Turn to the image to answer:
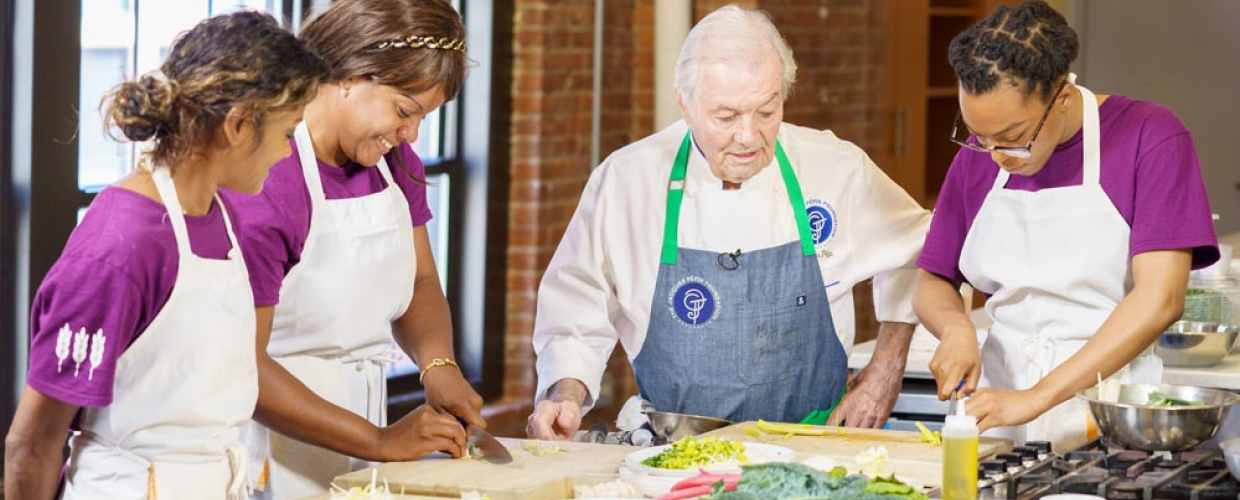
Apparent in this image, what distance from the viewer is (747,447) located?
2463 millimetres

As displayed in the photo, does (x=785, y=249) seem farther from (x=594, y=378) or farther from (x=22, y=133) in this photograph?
(x=22, y=133)

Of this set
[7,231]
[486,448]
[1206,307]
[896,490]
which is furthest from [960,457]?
[7,231]

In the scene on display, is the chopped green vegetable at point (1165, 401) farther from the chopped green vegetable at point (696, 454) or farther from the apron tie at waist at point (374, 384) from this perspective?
the apron tie at waist at point (374, 384)

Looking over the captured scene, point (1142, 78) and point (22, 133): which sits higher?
point (1142, 78)

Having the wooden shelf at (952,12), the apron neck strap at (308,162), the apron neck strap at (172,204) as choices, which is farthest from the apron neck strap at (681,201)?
the wooden shelf at (952,12)

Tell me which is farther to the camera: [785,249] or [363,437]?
[785,249]

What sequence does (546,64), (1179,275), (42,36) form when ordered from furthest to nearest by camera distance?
(546,64)
(42,36)
(1179,275)

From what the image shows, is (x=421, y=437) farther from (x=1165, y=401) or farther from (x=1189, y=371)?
(x=1189, y=371)

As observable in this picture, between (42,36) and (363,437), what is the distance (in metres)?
1.91

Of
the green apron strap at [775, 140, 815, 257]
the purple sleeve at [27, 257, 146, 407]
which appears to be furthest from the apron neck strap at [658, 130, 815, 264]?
the purple sleeve at [27, 257, 146, 407]

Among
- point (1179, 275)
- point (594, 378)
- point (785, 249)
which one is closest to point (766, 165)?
point (785, 249)

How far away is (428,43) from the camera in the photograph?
251cm

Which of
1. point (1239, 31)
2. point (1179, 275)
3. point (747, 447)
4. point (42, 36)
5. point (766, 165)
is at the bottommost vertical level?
point (747, 447)

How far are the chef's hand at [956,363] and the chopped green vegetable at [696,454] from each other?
533mm
